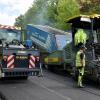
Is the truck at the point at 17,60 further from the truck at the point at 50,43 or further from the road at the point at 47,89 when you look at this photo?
the truck at the point at 50,43

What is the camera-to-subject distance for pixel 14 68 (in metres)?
15.6

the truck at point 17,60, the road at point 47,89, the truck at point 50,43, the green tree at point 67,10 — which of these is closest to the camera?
the road at point 47,89

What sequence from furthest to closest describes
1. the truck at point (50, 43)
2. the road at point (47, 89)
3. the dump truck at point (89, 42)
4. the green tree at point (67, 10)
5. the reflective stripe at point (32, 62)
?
the green tree at point (67, 10), the truck at point (50, 43), the reflective stripe at point (32, 62), the dump truck at point (89, 42), the road at point (47, 89)

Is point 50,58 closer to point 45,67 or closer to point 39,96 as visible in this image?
point 45,67

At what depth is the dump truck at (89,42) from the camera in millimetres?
15229

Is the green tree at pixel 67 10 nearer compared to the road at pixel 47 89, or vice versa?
the road at pixel 47 89

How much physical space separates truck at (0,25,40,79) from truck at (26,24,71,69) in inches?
106

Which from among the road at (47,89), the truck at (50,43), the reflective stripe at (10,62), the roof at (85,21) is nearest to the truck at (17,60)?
the reflective stripe at (10,62)

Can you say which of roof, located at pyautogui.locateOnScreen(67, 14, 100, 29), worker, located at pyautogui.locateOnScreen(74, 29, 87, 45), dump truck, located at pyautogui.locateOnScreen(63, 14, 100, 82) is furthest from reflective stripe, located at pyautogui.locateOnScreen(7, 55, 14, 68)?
roof, located at pyautogui.locateOnScreen(67, 14, 100, 29)

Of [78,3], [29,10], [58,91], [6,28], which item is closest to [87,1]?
[78,3]

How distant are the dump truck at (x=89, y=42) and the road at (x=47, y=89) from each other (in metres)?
0.60

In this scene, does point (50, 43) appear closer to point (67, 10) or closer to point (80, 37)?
point (80, 37)

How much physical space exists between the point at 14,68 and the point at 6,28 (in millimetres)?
2536

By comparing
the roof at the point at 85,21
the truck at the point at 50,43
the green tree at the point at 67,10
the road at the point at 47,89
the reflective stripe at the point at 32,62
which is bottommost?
the road at the point at 47,89
